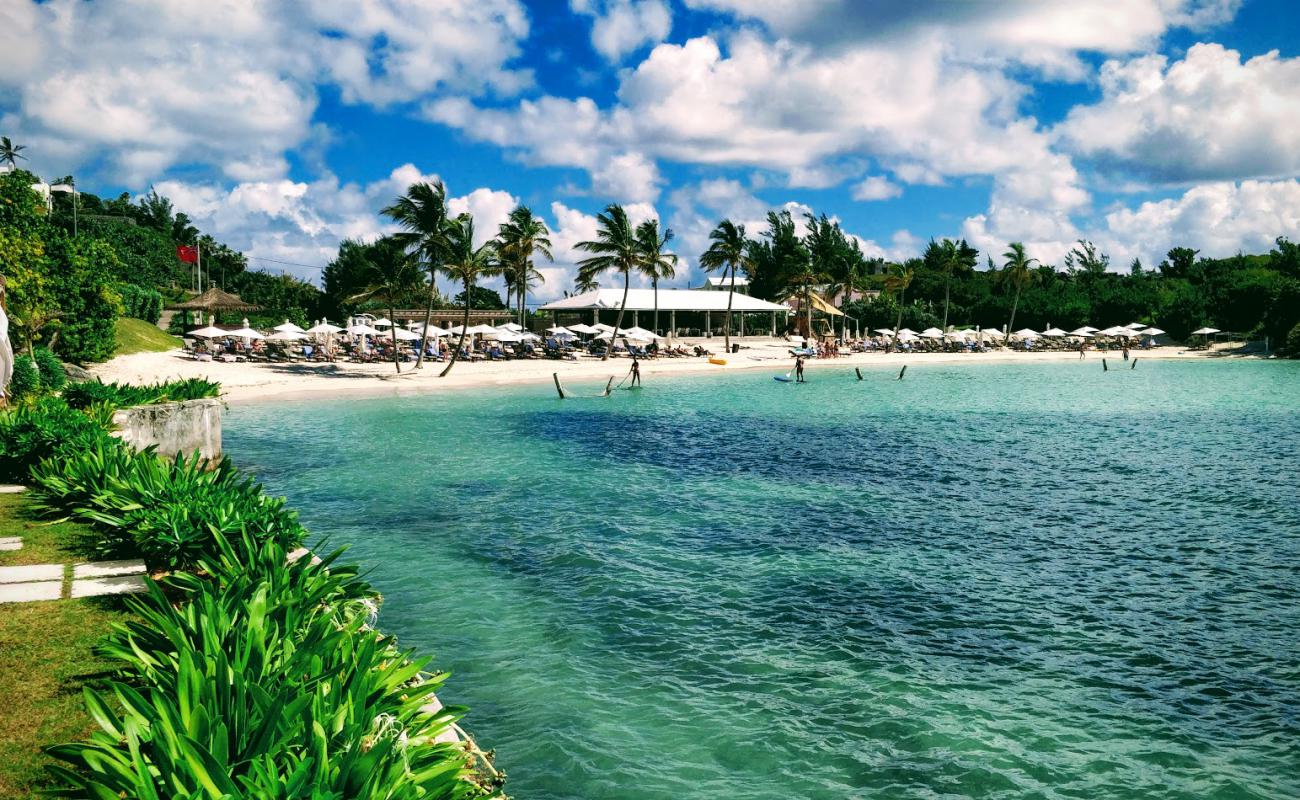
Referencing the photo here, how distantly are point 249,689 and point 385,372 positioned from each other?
139 feet

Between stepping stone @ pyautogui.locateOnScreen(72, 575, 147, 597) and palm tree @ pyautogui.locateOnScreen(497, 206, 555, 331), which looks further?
palm tree @ pyautogui.locateOnScreen(497, 206, 555, 331)

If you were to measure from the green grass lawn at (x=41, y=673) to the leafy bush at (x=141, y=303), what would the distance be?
48.9m

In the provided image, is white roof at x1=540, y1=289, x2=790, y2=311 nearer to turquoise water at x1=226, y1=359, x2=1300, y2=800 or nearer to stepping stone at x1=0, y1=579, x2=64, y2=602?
turquoise water at x1=226, y1=359, x2=1300, y2=800

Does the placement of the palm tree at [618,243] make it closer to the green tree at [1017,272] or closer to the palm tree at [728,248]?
the palm tree at [728,248]

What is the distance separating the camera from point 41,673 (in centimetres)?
532

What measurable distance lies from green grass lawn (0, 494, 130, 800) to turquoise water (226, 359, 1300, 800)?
3.01 meters

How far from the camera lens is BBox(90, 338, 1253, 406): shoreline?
35.7m


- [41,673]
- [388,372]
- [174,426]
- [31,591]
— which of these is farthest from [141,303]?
[41,673]

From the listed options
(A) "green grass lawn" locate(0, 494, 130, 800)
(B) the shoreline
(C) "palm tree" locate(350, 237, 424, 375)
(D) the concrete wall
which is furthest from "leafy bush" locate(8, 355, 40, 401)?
(C) "palm tree" locate(350, 237, 424, 375)

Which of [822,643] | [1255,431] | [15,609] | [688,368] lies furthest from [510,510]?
[688,368]

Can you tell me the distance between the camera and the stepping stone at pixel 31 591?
21.9 feet

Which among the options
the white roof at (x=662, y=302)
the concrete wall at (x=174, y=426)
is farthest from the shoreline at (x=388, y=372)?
the concrete wall at (x=174, y=426)

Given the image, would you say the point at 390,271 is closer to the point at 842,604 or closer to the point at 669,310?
the point at 669,310

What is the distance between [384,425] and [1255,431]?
28.9m
